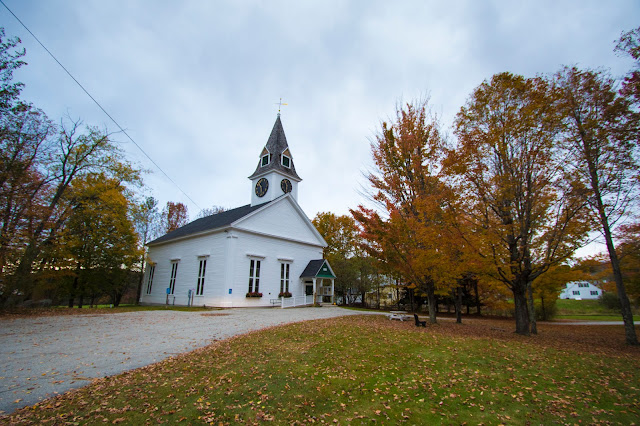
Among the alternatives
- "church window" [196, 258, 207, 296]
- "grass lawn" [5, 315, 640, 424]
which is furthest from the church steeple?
"grass lawn" [5, 315, 640, 424]

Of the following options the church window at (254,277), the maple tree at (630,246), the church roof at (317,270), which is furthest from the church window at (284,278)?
the maple tree at (630,246)

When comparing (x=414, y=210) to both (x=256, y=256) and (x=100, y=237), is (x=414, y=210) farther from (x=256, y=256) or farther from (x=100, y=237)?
(x=100, y=237)

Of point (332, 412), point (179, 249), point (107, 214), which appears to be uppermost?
point (107, 214)

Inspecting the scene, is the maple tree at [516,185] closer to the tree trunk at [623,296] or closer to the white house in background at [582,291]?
the tree trunk at [623,296]

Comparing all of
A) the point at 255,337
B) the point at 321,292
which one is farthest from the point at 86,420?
the point at 321,292

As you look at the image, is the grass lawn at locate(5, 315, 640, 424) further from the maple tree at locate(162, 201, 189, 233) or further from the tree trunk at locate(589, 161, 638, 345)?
the maple tree at locate(162, 201, 189, 233)

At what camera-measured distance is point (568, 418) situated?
4.10 m

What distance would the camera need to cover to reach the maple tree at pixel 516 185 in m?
10.1

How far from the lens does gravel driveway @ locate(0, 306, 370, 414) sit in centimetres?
480

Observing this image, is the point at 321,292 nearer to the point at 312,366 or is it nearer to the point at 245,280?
the point at 245,280

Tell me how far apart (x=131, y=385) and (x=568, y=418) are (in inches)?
263

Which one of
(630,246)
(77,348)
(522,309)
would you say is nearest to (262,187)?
(77,348)

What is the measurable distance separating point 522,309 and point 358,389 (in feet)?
32.2

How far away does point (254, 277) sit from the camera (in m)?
21.3
